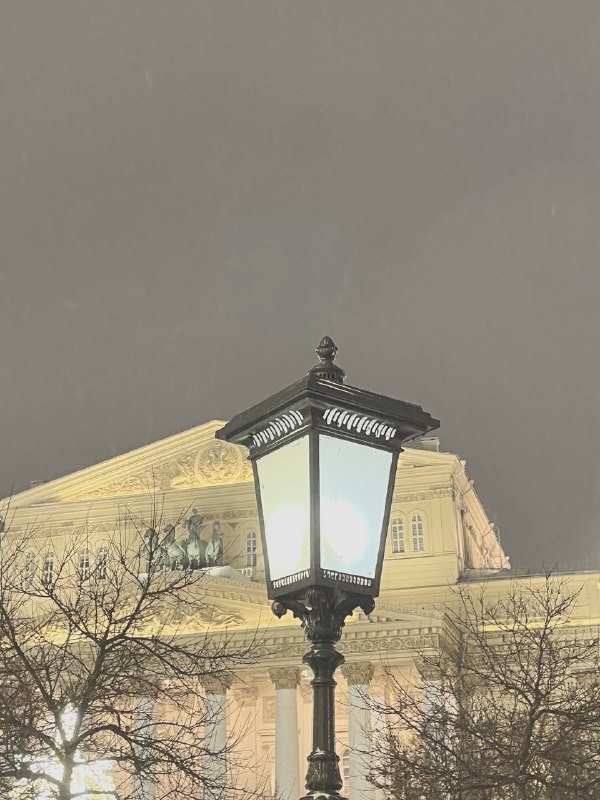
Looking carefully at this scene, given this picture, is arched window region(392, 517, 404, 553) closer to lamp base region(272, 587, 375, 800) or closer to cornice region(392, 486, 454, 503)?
cornice region(392, 486, 454, 503)

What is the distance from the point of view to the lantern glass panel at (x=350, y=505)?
5.97 meters

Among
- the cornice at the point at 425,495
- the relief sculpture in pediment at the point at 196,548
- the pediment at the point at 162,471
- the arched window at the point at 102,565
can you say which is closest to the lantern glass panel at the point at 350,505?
the arched window at the point at 102,565

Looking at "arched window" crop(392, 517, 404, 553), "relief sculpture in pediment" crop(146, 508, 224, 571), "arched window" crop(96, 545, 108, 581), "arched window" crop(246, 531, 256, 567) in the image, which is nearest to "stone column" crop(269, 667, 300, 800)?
"relief sculpture in pediment" crop(146, 508, 224, 571)

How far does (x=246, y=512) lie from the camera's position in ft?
164

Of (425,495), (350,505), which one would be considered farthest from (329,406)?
(425,495)

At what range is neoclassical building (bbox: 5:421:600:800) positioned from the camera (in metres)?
40.4

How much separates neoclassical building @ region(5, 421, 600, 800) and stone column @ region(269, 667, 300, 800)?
0.13 feet

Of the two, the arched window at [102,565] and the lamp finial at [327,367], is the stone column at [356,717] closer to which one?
the arched window at [102,565]

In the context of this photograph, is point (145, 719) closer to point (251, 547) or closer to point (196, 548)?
point (196, 548)

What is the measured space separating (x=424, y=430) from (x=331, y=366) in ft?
2.19

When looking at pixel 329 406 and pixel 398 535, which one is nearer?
pixel 329 406

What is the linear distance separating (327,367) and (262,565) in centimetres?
4338

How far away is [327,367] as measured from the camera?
6.70m

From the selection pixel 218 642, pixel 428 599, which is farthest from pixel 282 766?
pixel 428 599
